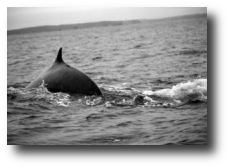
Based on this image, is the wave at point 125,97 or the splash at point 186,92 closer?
the wave at point 125,97

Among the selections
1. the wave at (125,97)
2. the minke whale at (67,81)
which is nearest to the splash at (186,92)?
the wave at (125,97)

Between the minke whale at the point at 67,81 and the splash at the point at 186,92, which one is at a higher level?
the minke whale at the point at 67,81

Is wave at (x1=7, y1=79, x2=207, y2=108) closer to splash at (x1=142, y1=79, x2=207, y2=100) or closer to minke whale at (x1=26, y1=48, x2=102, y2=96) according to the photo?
splash at (x1=142, y1=79, x2=207, y2=100)

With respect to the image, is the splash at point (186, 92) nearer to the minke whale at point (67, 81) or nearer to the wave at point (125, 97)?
the wave at point (125, 97)

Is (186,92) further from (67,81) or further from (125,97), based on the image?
(67,81)

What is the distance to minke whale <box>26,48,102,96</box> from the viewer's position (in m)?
8.62

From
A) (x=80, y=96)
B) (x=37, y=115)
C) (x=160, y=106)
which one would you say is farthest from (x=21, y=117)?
(x=160, y=106)

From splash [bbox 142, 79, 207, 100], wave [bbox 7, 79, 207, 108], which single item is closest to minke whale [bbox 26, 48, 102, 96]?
wave [bbox 7, 79, 207, 108]

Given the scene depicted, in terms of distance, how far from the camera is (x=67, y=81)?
8.95 metres

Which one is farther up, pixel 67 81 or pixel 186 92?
pixel 67 81

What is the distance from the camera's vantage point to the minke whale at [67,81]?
28.3ft

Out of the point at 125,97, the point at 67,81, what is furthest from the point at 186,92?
the point at 67,81
